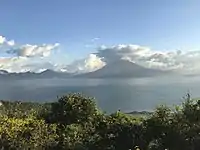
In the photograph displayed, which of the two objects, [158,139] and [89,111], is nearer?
[158,139]

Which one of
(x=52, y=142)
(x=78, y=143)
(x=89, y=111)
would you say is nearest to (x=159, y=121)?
(x=78, y=143)

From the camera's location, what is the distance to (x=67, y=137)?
25344 mm

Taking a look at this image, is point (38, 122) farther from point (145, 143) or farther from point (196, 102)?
point (196, 102)

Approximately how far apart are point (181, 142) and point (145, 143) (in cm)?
239

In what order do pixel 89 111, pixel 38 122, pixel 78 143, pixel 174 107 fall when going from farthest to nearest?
pixel 89 111, pixel 38 122, pixel 78 143, pixel 174 107

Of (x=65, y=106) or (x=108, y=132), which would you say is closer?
(x=108, y=132)

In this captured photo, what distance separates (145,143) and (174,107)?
2.36 meters

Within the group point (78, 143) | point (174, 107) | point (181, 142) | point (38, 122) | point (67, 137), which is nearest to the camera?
point (181, 142)

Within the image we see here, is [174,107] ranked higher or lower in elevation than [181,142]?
higher

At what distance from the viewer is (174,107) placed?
21.6 m

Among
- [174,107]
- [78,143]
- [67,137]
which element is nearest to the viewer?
[174,107]

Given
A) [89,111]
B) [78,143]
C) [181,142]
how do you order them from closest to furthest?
1. [181,142]
2. [78,143]
3. [89,111]

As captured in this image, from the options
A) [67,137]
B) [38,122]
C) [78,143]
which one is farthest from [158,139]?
[38,122]

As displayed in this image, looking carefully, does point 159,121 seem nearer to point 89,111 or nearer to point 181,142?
point 181,142
